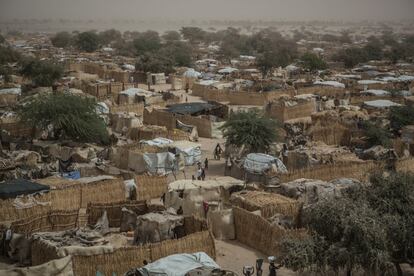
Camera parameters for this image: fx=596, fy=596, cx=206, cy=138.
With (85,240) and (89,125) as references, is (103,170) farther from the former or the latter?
(85,240)

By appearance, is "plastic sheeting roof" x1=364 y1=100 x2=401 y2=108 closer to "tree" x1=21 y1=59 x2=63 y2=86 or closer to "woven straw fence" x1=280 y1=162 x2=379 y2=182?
"woven straw fence" x1=280 y1=162 x2=379 y2=182

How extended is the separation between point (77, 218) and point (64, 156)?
661 cm

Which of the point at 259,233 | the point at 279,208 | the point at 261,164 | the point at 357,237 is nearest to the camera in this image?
the point at 357,237

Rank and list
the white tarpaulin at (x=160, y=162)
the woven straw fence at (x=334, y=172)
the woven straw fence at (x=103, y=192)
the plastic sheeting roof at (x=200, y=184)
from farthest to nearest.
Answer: the white tarpaulin at (x=160, y=162), the woven straw fence at (x=334, y=172), the woven straw fence at (x=103, y=192), the plastic sheeting roof at (x=200, y=184)

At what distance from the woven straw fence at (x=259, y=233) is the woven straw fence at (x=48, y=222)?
363cm

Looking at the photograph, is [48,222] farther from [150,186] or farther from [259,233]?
[259,233]

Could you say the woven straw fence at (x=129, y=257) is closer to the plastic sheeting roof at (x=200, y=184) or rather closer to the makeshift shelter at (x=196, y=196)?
the makeshift shelter at (x=196, y=196)

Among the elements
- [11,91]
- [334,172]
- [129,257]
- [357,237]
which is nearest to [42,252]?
[129,257]

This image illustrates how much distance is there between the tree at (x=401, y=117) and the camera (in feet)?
77.8

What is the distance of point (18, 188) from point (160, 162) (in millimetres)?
5308

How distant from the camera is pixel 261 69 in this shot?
49.1 metres

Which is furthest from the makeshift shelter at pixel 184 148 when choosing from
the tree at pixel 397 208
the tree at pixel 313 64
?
the tree at pixel 313 64

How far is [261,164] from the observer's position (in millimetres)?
17500

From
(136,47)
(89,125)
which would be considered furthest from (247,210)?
(136,47)
